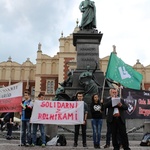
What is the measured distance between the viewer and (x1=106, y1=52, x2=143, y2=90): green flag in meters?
7.37

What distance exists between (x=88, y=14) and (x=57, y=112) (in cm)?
681

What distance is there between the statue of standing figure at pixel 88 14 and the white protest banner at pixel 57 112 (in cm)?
617

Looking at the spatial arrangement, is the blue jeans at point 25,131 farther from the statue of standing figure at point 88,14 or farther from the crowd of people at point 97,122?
the statue of standing figure at point 88,14

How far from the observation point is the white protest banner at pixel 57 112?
6.36 m

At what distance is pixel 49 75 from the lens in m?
36.1

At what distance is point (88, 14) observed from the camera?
1191cm

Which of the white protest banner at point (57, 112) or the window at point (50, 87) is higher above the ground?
the window at point (50, 87)

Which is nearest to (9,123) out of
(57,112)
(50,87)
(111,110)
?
(57,112)

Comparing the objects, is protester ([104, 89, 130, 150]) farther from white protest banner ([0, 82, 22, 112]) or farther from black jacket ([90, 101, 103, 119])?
white protest banner ([0, 82, 22, 112])

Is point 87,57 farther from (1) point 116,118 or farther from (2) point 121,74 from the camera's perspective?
(1) point 116,118

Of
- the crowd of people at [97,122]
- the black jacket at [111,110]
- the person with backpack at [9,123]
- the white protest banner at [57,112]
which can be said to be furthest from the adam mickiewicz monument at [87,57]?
the black jacket at [111,110]

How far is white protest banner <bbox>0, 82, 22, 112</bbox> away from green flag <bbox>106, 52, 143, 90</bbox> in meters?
2.72

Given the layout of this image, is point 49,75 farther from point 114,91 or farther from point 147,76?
point 114,91

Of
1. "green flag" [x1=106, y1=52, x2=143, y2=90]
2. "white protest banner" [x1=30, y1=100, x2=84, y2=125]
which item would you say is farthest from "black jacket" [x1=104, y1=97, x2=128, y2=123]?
"green flag" [x1=106, y1=52, x2=143, y2=90]
